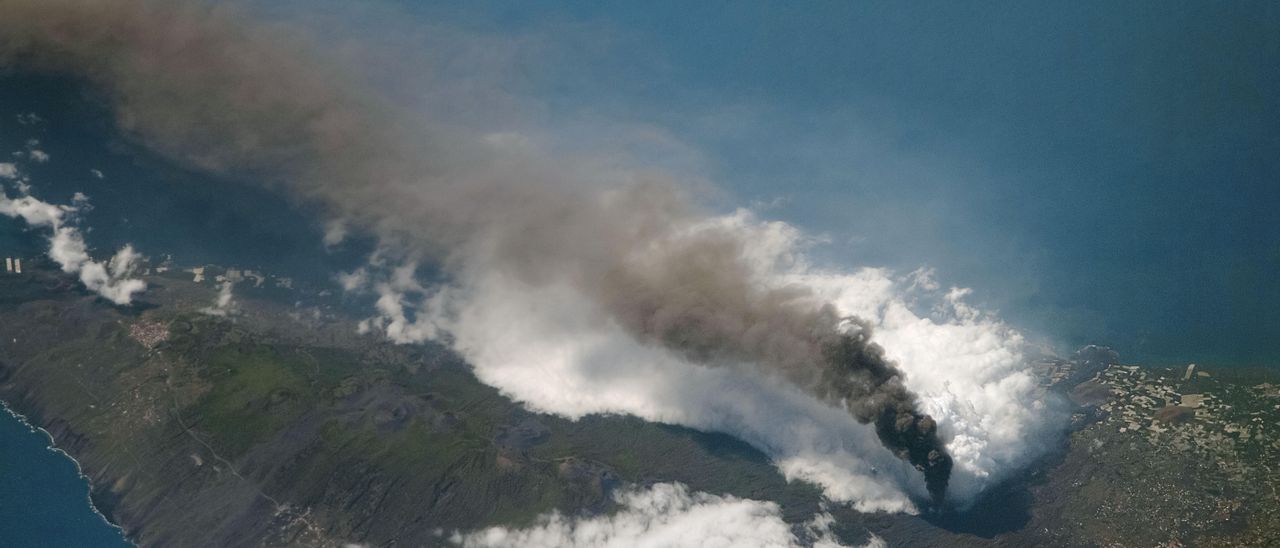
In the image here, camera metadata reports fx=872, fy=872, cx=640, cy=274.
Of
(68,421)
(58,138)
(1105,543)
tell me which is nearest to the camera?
(1105,543)

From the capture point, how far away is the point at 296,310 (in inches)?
5384

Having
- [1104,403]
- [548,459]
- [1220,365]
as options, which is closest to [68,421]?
[548,459]

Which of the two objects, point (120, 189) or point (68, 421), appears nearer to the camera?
point (68, 421)

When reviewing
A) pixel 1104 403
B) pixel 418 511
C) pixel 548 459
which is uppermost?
pixel 1104 403

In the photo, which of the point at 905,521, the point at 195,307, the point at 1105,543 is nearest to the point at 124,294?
the point at 195,307

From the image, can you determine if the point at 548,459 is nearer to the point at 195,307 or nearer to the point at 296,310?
the point at 296,310

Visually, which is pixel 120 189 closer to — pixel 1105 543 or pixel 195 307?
pixel 195 307

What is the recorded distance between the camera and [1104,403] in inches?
5157

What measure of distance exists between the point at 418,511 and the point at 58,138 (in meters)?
79.3

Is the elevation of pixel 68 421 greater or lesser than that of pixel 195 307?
lesser

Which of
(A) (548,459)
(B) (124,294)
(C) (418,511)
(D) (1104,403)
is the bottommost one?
(C) (418,511)

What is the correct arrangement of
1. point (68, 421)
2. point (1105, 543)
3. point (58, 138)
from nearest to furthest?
point (1105, 543) < point (68, 421) < point (58, 138)

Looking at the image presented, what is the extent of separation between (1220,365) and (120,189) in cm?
16591

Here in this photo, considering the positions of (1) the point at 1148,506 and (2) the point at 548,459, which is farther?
(2) the point at 548,459
